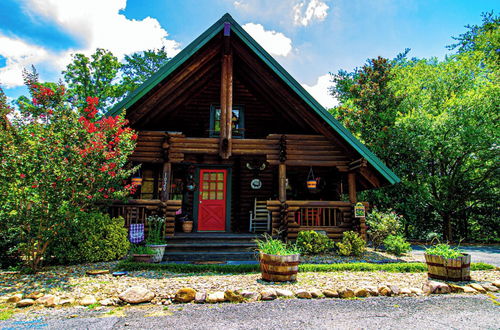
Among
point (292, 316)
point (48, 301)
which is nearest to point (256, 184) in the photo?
point (292, 316)

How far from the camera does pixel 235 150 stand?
9438 millimetres

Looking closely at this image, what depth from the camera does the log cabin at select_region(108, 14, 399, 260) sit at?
8953mm

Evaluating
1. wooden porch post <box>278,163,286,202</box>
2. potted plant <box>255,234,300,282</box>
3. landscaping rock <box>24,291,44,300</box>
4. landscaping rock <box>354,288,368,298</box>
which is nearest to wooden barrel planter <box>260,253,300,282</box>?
potted plant <box>255,234,300,282</box>

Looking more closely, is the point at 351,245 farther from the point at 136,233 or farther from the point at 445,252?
the point at 136,233

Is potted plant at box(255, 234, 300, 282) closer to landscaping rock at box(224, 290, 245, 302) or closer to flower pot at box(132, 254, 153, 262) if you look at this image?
landscaping rock at box(224, 290, 245, 302)

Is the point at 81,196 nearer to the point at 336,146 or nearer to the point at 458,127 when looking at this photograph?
the point at 336,146

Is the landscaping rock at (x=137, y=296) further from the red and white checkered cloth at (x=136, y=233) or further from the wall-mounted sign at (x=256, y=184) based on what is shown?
the wall-mounted sign at (x=256, y=184)

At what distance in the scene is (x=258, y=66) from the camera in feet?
31.8

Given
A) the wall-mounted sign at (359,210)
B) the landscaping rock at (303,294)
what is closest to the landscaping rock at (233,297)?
the landscaping rock at (303,294)

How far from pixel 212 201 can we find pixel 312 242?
4.20 meters

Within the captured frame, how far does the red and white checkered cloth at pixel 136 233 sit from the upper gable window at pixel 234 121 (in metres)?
4.38

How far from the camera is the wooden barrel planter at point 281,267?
5281 millimetres

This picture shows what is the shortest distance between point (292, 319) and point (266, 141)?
653cm

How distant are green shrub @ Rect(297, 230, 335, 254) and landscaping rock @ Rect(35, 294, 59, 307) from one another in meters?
6.03
